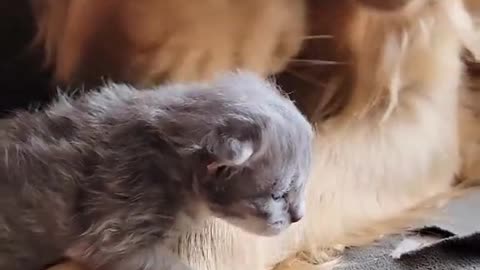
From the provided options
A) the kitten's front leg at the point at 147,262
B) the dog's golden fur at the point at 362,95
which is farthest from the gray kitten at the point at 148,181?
the dog's golden fur at the point at 362,95

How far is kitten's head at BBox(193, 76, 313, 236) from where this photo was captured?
942 mm

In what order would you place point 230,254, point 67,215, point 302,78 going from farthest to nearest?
1. point 302,78
2. point 230,254
3. point 67,215

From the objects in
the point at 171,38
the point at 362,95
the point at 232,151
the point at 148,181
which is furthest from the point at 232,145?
the point at 362,95

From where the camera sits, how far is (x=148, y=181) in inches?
39.1

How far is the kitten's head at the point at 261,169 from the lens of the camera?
94 cm

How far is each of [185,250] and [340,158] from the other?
0.32 meters

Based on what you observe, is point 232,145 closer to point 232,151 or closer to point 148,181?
point 232,151

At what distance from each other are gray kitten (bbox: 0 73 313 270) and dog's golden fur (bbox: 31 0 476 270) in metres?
0.15

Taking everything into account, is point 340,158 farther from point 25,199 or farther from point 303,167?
point 25,199

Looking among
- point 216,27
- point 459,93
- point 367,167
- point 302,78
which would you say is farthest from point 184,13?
point 459,93

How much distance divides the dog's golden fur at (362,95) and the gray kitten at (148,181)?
0.49 ft

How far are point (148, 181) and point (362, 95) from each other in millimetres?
396

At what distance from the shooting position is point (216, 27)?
1.19 metres

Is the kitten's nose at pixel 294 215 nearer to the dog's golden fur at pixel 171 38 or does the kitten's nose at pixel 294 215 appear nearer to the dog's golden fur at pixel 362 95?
the dog's golden fur at pixel 362 95
